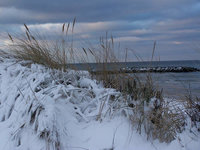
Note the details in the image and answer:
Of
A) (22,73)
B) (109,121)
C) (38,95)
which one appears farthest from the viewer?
(22,73)

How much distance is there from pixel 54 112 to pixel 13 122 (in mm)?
553

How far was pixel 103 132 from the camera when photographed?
226 centimetres

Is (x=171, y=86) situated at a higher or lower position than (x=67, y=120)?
higher

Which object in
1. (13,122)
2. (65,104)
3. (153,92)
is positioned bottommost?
(13,122)

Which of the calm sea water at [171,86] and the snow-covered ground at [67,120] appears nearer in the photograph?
the snow-covered ground at [67,120]

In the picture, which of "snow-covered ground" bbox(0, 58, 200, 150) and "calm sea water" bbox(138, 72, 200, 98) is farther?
"calm sea water" bbox(138, 72, 200, 98)

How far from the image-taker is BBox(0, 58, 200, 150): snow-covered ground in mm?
2098

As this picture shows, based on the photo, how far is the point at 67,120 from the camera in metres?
2.44

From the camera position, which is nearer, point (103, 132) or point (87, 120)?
point (103, 132)

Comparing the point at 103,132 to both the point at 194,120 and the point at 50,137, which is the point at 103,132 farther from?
the point at 194,120

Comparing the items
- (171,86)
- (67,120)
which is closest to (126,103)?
(67,120)

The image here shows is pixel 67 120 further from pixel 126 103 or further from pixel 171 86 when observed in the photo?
pixel 171 86

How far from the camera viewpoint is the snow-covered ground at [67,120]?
2098 mm

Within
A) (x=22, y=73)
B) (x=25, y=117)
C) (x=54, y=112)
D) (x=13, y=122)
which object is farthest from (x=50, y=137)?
(x=22, y=73)
